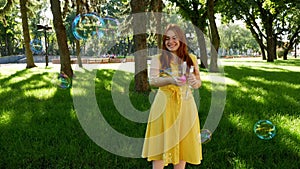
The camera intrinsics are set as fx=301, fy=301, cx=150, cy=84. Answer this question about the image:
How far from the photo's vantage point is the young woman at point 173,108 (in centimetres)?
315

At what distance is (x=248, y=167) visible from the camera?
12.4 feet

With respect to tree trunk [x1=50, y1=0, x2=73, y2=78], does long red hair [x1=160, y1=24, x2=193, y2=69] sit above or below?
below

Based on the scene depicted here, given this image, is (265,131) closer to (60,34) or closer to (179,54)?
(179,54)

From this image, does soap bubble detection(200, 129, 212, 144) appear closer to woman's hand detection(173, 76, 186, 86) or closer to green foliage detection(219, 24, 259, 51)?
woman's hand detection(173, 76, 186, 86)

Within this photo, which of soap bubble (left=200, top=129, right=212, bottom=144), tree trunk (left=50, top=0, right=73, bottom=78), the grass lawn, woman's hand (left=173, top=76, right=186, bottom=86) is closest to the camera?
woman's hand (left=173, top=76, right=186, bottom=86)

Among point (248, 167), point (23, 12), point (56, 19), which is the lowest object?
point (248, 167)

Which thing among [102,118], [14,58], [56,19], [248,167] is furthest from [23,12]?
[14,58]

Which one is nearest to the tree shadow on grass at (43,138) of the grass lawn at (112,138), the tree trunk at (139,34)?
the grass lawn at (112,138)

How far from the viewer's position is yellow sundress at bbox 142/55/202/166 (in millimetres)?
3148

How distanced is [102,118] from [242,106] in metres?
3.28

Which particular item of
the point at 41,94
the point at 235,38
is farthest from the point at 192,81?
the point at 235,38

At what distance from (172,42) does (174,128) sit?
905 millimetres

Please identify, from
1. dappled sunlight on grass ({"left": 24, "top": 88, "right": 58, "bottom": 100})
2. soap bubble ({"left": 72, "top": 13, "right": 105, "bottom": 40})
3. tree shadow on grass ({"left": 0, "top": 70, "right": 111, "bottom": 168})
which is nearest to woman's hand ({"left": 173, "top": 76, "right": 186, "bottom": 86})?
tree shadow on grass ({"left": 0, "top": 70, "right": 111, "bottom": 168})

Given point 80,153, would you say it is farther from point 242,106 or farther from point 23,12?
point 23,12
